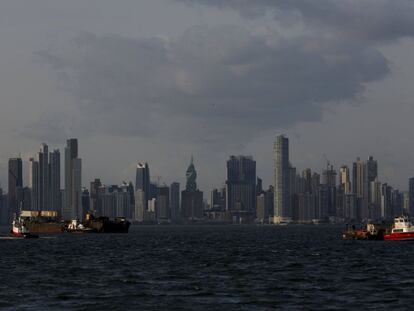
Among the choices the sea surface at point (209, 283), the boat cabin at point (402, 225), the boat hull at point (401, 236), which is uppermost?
the boat cabin at point (402, 225)

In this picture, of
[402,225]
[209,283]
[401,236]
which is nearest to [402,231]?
[401,236]

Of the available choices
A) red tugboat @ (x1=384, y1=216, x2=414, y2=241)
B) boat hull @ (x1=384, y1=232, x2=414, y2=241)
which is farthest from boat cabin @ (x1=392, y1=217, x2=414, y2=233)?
boat hull @ (x1=384, y1=232, x2=414, y2=241)

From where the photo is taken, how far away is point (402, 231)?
633ft

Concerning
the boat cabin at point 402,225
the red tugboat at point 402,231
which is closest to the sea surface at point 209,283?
the red tugboat at point 402,231

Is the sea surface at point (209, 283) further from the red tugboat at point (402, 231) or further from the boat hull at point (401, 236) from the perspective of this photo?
the red tugboat at point (402, 231)

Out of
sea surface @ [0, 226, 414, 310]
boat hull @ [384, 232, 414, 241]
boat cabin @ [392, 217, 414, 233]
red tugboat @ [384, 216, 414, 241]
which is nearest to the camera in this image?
sea surface @ [0, 226, 414, 310]

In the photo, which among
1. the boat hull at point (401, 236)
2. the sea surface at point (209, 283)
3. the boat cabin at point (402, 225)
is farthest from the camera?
the boat cabin at point (402, 225)

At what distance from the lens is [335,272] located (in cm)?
10681

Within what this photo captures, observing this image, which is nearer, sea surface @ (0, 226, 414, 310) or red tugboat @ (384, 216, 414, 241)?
sea surface @ (0, 226, 414, 310)

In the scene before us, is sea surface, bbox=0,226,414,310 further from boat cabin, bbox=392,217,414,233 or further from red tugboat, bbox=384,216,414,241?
boat cabin, bbox=392,217,414,233

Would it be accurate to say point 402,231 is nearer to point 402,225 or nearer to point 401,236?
point 401,236

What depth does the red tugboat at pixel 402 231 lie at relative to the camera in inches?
7554

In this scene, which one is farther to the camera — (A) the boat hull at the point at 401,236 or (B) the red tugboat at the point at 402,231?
(B) the red tugboat at the point at 402,231

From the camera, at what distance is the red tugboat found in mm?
191875
